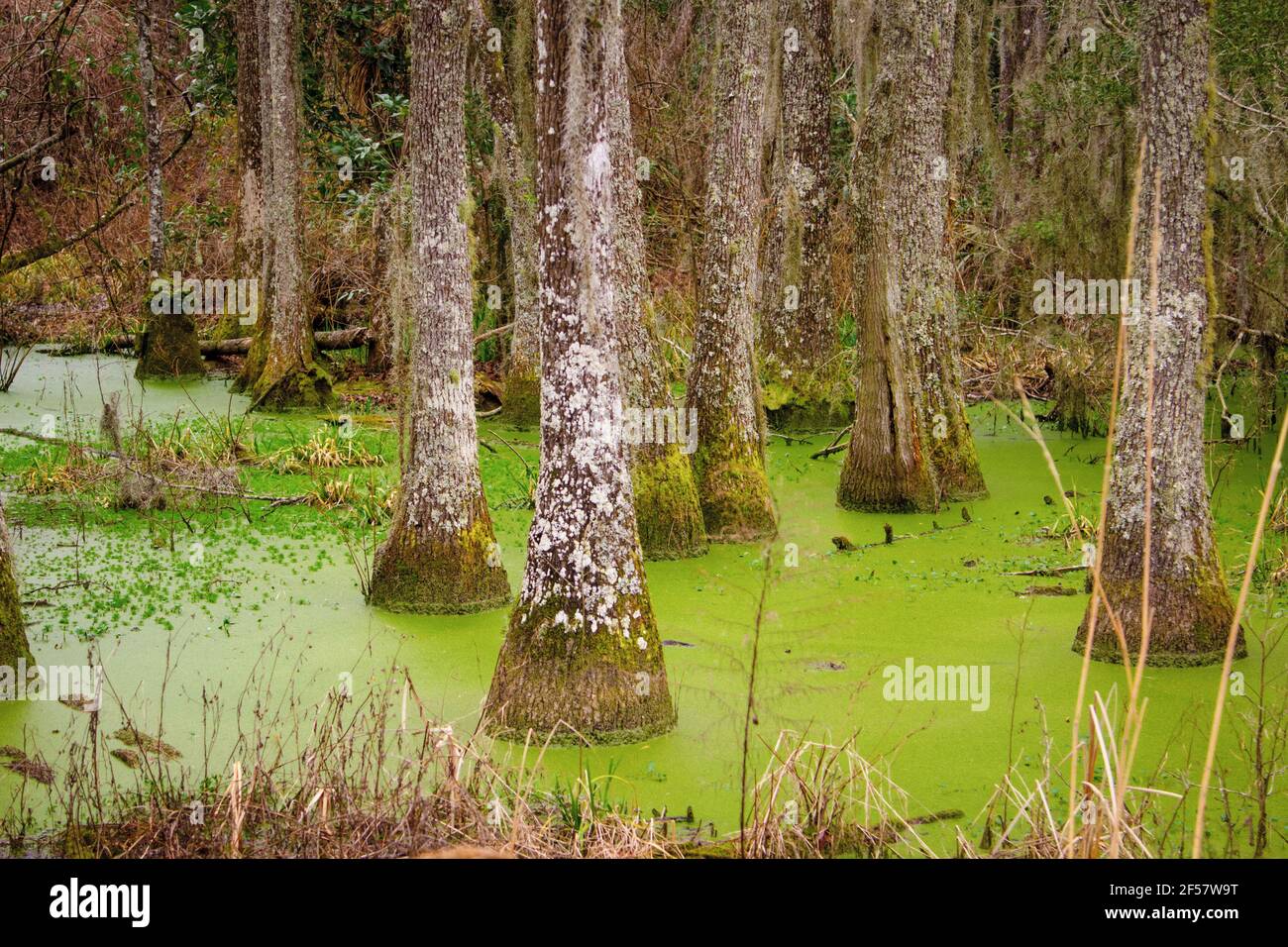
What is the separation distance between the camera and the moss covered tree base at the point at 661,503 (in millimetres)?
9828

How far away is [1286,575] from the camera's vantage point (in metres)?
8.99

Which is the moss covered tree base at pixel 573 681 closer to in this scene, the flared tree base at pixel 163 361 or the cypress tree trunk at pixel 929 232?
the cypress tree trunk at pixel 929 232

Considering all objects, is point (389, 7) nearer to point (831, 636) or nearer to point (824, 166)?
point (824, 166)

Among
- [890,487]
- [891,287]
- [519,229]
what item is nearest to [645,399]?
[890,487]

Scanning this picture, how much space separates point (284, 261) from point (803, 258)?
6056 millimetres

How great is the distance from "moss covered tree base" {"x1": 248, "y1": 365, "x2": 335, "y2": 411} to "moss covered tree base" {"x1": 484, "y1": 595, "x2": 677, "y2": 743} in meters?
10.2

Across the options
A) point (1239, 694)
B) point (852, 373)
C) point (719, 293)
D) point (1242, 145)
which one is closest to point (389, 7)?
point (852, 373)

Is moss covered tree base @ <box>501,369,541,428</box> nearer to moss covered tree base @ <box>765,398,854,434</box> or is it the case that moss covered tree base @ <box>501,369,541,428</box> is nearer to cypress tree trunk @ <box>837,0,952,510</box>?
moss covered tree base @ <box>765,398,854,434</box>

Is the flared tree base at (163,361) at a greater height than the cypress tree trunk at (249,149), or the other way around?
the cypress tree trunk at (249,149)

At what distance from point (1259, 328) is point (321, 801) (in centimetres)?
979

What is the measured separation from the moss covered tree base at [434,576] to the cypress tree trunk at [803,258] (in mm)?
A: 7377

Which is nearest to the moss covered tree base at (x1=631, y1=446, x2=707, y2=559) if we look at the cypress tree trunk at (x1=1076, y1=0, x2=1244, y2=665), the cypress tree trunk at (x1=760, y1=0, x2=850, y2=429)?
the cypress tree trunk at (x1=1076, y1=0, x2=1244, y2=665)

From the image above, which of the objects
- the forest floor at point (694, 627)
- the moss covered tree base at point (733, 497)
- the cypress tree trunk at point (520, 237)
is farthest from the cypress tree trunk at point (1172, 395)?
the cypress tree trunk at point (520, 237)

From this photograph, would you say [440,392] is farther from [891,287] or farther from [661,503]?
[891,287]
